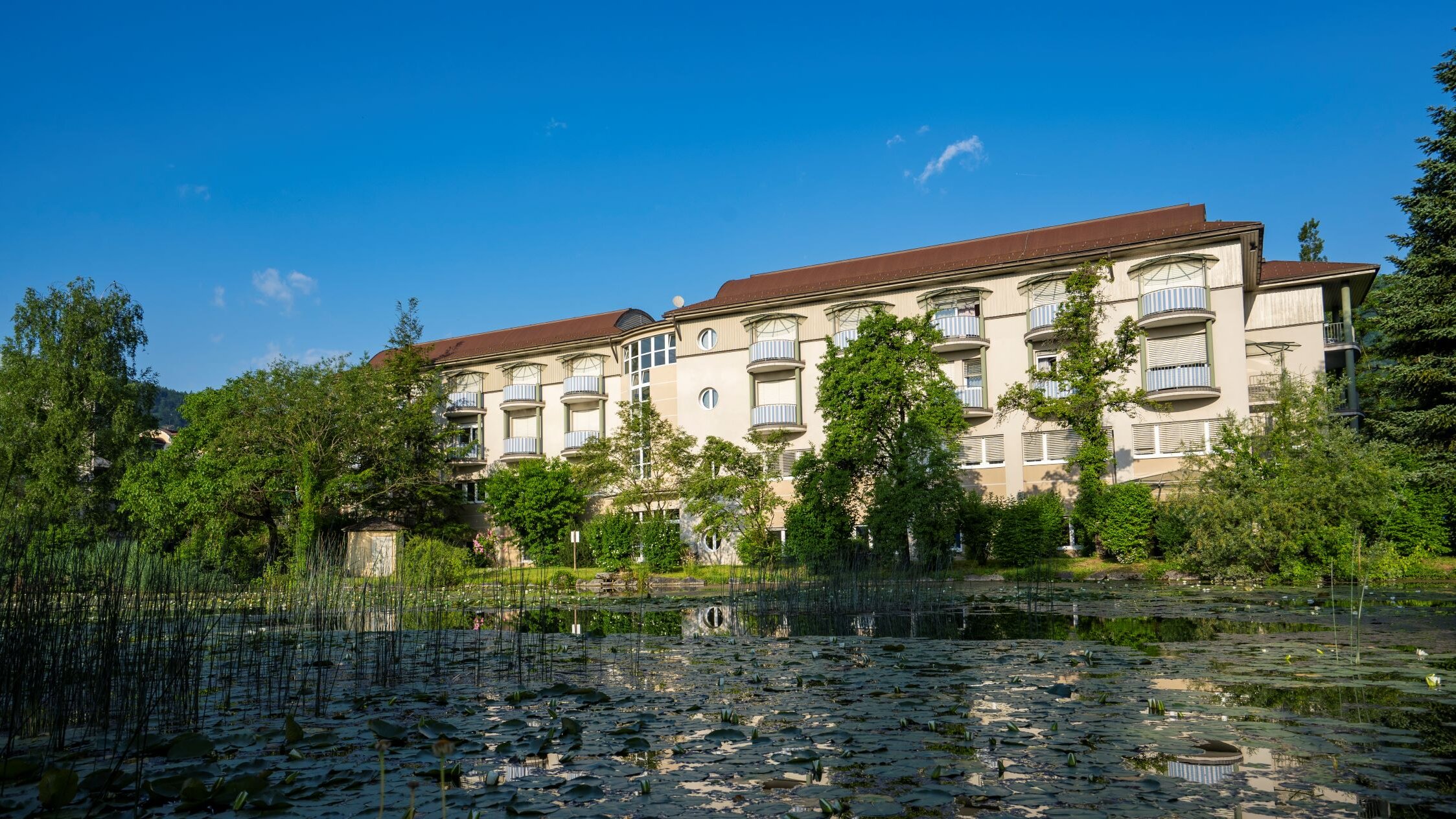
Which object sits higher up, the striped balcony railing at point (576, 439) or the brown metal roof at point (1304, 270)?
the brown metal roof at point (1304, 270)

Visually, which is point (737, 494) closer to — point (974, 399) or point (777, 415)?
point (777, 415)

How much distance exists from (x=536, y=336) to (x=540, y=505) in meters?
12.0

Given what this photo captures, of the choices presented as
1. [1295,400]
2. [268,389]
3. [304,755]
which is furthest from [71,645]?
[268,389]

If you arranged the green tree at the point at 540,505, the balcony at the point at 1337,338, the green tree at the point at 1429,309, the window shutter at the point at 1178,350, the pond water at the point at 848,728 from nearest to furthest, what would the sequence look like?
the pond water at the point at 848,728 < the green tree at the point at 1429,309 < the window shutter at the point at 1178,350 < the balcony at the point at 1337,338 < the green tree at the point at 540,505

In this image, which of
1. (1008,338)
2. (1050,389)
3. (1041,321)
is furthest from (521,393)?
(1050,389)

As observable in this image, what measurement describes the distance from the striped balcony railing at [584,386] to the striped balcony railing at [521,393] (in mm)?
2079

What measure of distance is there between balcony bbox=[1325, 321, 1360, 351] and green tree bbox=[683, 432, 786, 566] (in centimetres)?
2225

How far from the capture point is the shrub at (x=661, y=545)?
34.4m

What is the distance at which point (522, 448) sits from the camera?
147 ft

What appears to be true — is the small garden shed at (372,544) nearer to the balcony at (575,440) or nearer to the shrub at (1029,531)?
the balcony at (575,440)

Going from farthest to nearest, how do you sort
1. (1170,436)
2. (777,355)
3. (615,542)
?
(777,355)
(615,542)
(1170,436)

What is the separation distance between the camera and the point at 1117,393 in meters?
28.6

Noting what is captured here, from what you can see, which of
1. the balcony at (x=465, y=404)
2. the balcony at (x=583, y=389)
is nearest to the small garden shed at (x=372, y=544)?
the balcony at (x=465, y=404)

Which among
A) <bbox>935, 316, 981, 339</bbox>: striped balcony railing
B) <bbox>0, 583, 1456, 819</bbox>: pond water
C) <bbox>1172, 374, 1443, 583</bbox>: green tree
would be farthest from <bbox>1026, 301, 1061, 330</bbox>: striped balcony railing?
<bbox>0, 583, 1456, 819</bbox>: pond water
